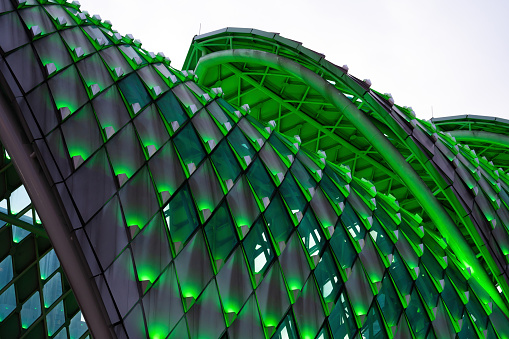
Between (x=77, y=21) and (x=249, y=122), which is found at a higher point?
(x=77, y=21)

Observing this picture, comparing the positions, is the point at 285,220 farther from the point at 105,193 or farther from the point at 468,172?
the point at 468,172

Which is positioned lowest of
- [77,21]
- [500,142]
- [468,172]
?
[468,172]

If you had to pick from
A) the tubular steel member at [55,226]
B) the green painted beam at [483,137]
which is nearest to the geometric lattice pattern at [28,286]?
the tubular steel member at [55,226]

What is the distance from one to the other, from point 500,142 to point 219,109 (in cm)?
2312

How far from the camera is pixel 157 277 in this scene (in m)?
11.7

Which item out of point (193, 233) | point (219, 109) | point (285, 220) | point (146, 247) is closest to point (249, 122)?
point (219, 109)

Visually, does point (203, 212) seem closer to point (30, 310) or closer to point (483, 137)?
point (30, 310)

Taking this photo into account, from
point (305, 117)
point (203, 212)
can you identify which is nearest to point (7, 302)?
point (203, 212)

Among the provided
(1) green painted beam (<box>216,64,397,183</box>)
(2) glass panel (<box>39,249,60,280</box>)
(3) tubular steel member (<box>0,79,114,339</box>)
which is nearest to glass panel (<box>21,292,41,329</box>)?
(2) glass panel (<box>39,249,60,280</box>)

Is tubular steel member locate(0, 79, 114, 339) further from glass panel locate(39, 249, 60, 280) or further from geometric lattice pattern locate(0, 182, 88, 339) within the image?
glass panel locate(39, 249, 60, 280)

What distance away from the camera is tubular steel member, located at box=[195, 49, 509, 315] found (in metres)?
18.0

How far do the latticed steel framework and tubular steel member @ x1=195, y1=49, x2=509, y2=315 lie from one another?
0.20 ft

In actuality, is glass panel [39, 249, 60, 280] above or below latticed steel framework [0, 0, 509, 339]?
above

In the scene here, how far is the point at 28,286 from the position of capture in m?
22.1
